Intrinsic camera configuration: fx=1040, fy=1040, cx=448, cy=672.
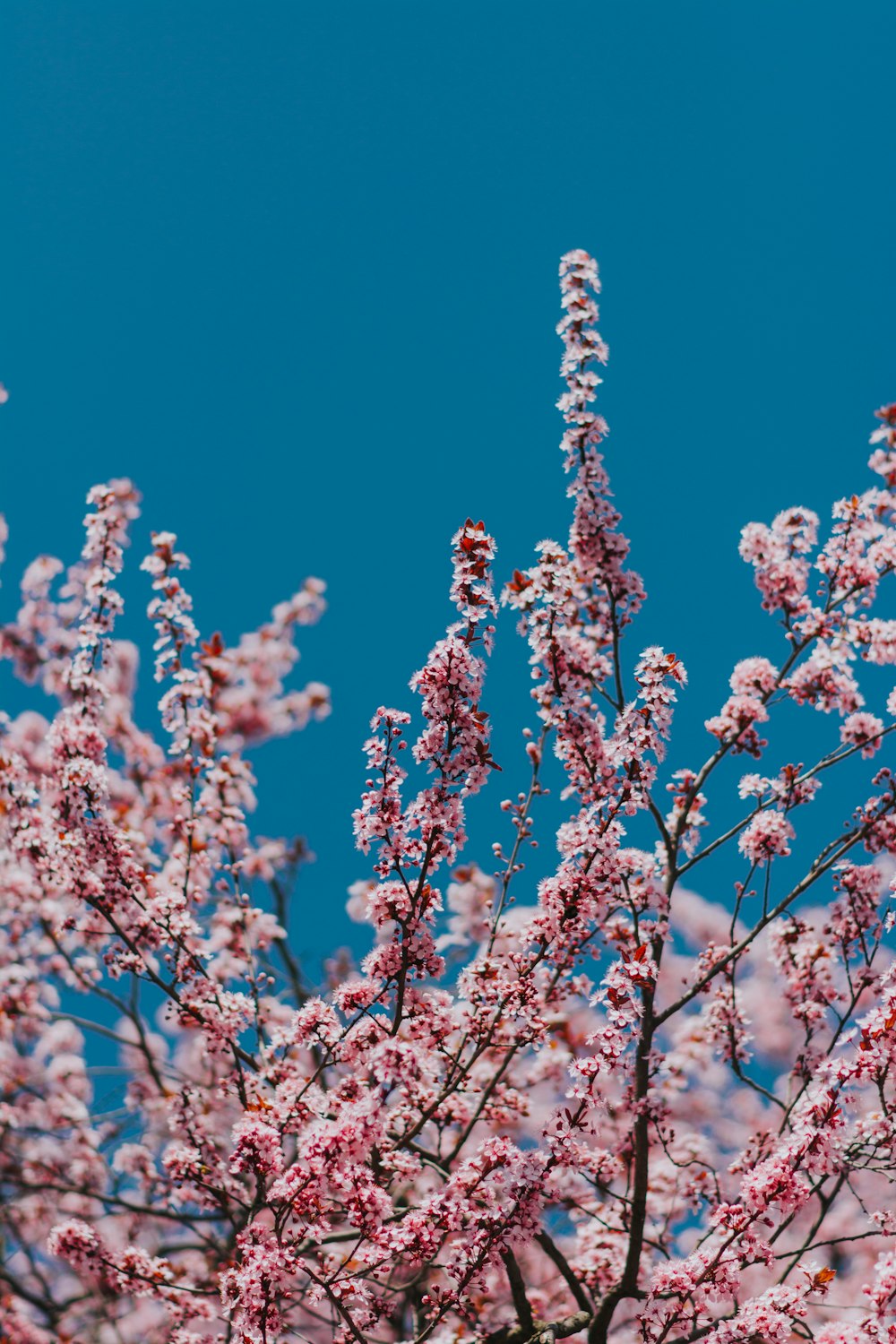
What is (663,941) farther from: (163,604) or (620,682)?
(163,604)

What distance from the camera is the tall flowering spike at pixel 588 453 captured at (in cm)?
681

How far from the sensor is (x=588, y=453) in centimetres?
681

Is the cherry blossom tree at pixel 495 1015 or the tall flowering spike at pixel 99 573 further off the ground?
the tall flowering spike at pixel 99 573

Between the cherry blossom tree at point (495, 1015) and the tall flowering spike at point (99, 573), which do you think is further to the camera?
the tall flowering spike at point (99, 573)

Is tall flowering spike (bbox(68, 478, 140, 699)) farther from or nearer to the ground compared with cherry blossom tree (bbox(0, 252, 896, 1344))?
farther from the ground

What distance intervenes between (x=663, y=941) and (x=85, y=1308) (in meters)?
6.78

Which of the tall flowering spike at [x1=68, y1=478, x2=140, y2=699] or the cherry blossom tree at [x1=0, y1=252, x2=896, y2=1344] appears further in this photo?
the tall flowering spike at [x1=68, y1=478, x2=140, y2=699]

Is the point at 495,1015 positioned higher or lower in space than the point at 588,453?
lower

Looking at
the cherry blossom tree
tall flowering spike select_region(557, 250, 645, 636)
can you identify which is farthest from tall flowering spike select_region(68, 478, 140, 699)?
tall flowering spike select_region(557, 250, 645, 636)

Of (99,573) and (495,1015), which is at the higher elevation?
(99,573)

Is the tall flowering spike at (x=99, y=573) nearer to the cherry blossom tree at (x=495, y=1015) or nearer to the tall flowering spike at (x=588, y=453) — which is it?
the cherry blossom tree at (x=495, y=1015)

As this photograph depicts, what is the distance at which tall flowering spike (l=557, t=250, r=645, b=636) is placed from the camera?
681 cm

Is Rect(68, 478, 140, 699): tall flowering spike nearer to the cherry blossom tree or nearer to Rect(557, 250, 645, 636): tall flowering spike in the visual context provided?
the cherry blossom tree

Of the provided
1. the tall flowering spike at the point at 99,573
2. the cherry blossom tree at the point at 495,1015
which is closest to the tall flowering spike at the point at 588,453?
the cherry blossom tree at the point at 495,1015
